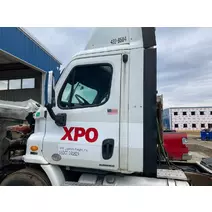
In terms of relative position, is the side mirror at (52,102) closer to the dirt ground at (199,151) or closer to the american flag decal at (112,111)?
the american flag decal at (112,111)

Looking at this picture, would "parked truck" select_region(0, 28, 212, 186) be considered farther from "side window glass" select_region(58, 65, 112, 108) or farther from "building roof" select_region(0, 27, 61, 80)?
"building roof" select_region(0, 27, 61, 80)

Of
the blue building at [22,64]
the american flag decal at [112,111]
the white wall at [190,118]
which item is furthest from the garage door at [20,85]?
the white wall at [190,118]

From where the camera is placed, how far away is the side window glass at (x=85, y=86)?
7.67ft

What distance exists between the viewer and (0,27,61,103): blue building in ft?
28.0

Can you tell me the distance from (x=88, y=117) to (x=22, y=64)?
13.1 metres

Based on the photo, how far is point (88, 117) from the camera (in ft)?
7.39

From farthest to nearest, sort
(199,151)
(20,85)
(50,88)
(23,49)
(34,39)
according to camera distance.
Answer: (20,85)
(199,151)
(34,39)
(23,49)
(50,88)

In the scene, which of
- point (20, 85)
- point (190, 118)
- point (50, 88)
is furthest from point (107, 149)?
point (190, 118)

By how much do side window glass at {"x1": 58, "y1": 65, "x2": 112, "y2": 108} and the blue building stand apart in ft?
0.96

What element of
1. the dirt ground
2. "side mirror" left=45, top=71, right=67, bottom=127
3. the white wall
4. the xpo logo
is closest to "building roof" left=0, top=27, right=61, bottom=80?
"side mirror" left=45, top=71, right=67, bottom=127

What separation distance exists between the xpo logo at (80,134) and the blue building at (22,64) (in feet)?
2.69

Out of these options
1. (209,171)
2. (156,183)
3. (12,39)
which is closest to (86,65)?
(156,183)

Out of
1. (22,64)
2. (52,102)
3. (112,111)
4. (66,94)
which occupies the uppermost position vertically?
(22,64)

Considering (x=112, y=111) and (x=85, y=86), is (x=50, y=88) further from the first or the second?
(x=112, y=111)
